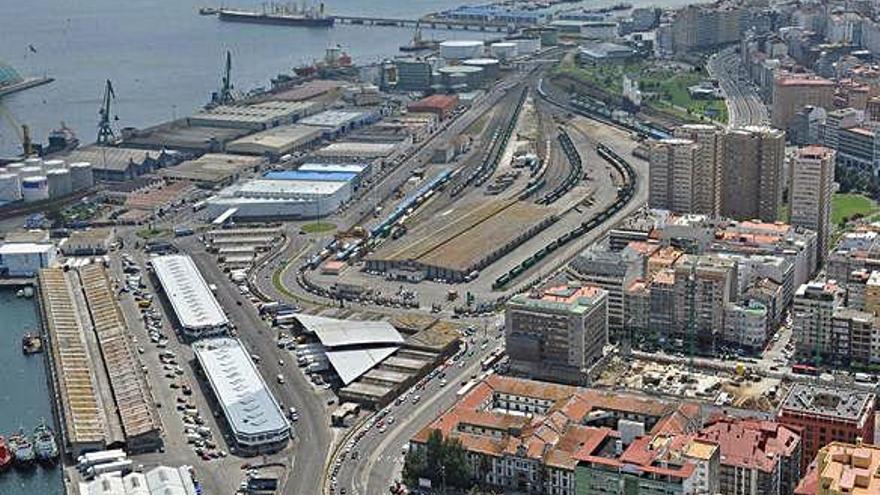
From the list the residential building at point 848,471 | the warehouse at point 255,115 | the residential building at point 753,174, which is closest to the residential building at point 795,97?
the residential building at point 753,174

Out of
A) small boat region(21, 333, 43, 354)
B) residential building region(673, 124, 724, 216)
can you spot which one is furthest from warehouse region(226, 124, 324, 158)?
small boat region(21, 333, 43, 354)

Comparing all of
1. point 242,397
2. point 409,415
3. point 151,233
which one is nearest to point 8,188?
point 151,233

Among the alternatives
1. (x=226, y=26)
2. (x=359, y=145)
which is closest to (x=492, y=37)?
(x=226, y=26)

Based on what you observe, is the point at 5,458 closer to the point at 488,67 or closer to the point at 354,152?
the point at 354,152

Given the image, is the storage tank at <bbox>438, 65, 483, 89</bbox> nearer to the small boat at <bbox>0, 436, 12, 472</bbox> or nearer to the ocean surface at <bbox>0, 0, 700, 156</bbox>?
the ocean surface at <bbox>0, 0, 700, 156</bbox>

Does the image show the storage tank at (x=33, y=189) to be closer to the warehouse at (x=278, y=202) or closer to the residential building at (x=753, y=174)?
the warehouse at (x=278, y=202)

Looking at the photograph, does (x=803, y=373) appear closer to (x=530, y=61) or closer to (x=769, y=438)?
(x=769, y=438)

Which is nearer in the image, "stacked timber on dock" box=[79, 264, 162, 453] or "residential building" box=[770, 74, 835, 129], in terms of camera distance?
"stacked timber on dock" box=[79, 264, 162, 453]
